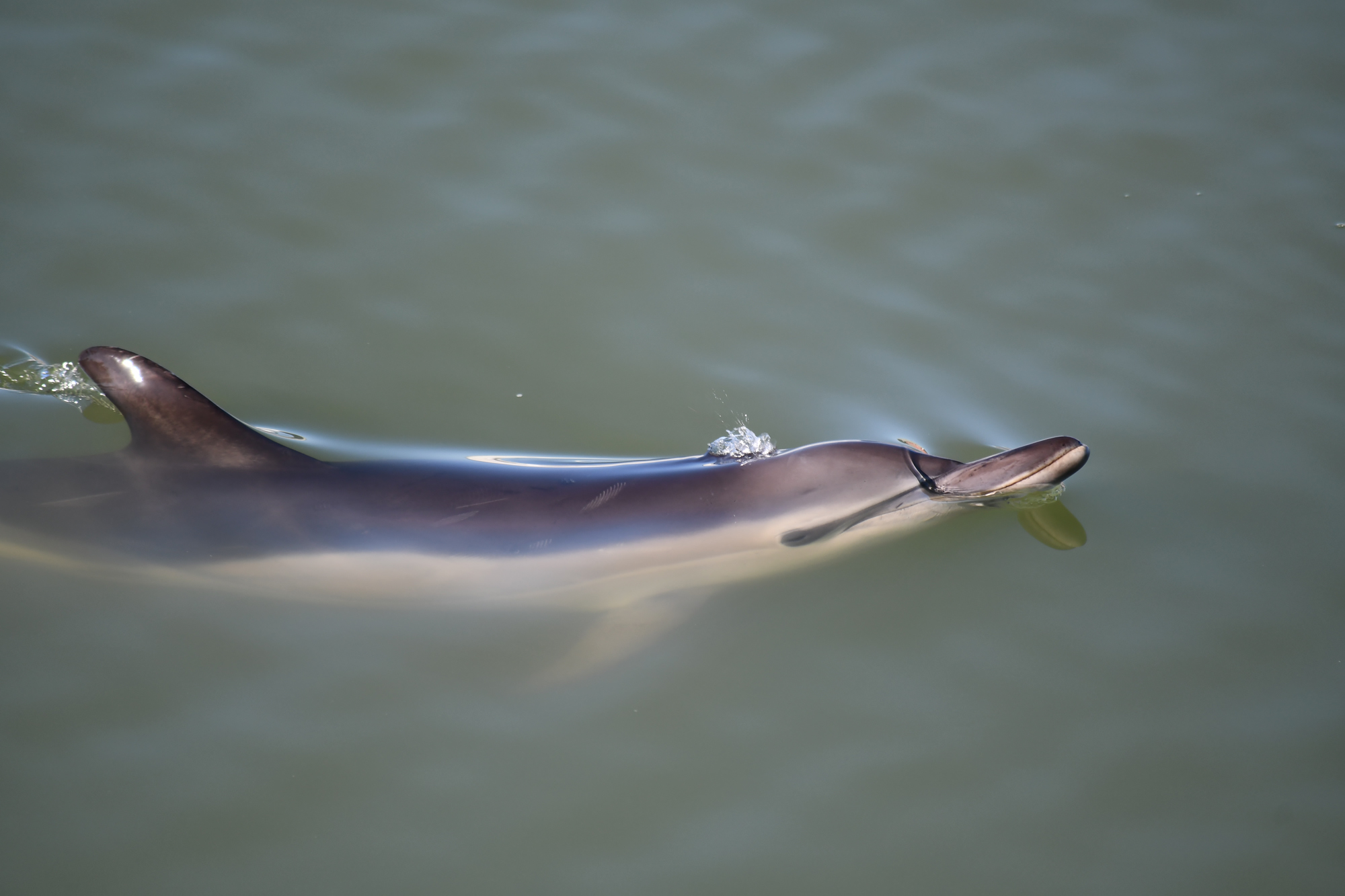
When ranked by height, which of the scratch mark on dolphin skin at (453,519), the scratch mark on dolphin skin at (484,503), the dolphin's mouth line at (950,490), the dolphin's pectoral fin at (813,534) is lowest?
the dolphin's pectoral fin at (813,534)

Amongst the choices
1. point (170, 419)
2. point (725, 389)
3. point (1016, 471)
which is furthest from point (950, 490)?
point (170, 419)

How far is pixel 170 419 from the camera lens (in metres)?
4.42

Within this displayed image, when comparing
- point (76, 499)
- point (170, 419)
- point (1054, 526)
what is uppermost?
point (170, 419)

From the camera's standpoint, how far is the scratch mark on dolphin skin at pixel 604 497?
461 cm

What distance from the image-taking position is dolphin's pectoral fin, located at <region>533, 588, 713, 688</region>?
4.39 metres

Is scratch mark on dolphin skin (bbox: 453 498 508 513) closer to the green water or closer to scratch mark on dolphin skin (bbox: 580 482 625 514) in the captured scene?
scratch mark on dolphin skin (bbox: 580 482 625 514)

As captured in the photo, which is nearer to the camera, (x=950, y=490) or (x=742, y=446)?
(x=950, y=490)

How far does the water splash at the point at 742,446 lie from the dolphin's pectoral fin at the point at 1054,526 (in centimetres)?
120

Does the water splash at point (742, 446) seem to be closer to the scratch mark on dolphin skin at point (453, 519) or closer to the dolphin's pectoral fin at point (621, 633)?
the dolphin's pectoral fin at point (621, 633)

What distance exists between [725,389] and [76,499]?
2977 millimetres

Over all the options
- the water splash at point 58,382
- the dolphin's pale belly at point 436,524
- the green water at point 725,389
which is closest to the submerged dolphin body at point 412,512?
the dolphin's pale belly at point 436,524

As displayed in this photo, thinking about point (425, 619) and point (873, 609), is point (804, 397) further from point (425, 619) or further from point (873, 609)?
point (425, 619)

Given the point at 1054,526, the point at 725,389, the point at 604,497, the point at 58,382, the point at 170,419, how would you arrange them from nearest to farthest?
the point at 170,419 < the point at 604,497 < the point at 1054,526 < the point at 58,382 < the point at 725,389

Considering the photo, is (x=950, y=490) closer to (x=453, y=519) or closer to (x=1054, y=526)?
(x=1054, y=526)
